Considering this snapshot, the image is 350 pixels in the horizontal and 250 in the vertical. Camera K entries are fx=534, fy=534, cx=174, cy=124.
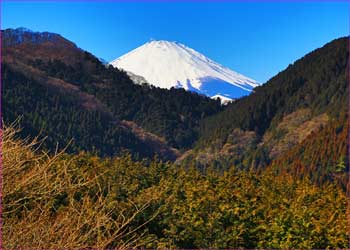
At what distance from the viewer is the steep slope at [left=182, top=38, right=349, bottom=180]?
475 ft

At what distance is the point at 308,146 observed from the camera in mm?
122438

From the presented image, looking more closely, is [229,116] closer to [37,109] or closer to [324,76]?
[324,76]

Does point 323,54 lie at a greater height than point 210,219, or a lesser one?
greater

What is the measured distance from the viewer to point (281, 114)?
169 meters

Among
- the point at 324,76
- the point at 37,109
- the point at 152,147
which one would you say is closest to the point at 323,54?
the point at 324,76

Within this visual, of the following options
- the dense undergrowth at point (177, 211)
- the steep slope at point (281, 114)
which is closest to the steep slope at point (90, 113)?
the steep slope at point (281, 114)

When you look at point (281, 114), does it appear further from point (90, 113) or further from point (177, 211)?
point (177, 211)

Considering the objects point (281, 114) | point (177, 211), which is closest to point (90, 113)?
point (281, 114)

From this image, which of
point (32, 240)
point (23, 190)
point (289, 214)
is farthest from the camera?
point (289, 214)

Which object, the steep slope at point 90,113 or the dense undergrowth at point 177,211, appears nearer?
the dense undergrowth at point 177,211

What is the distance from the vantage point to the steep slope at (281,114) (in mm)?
144750

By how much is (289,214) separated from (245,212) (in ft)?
3.93

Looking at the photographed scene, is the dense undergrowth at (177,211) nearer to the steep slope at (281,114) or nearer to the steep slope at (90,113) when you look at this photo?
the steep slope at (281,114)

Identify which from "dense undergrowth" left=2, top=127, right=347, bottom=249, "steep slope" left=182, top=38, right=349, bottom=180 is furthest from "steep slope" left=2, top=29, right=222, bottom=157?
"dense undergrowth" left=2, top=127, right=347, bottom=249
